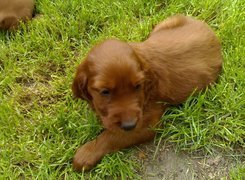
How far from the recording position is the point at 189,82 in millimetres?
3398

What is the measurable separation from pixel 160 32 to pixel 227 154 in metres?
1.03

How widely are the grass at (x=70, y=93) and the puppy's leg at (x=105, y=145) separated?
63 millimetres

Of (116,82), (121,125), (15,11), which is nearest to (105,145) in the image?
(121,125)

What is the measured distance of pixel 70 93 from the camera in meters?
3.75

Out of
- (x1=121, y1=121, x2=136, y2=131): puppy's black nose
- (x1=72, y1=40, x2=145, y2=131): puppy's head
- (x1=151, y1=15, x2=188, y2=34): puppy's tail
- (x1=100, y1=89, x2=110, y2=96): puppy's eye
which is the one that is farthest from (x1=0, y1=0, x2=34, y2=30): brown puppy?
(x1=121, y1=121, x2=136, y2=131): puppy's black nose

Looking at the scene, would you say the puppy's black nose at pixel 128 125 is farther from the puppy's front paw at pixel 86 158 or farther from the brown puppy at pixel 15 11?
the brown puppy at pixel 15 11

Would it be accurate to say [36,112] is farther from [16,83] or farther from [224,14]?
[224,14]

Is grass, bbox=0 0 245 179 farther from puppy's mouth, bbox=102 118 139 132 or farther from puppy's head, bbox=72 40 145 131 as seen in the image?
puppy's head, bbox=72 40 145 131

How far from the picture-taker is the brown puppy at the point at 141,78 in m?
2.89

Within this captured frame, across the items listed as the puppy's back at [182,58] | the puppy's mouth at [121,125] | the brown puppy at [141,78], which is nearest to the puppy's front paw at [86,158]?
the brown puppy at [141,78]

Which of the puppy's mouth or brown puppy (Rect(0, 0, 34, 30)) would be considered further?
brown puppy (Rect(0, 0, 34, 30))

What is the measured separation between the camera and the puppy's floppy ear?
3059 mm

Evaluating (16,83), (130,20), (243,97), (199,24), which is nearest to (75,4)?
(130,20)

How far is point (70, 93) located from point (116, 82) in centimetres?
98
